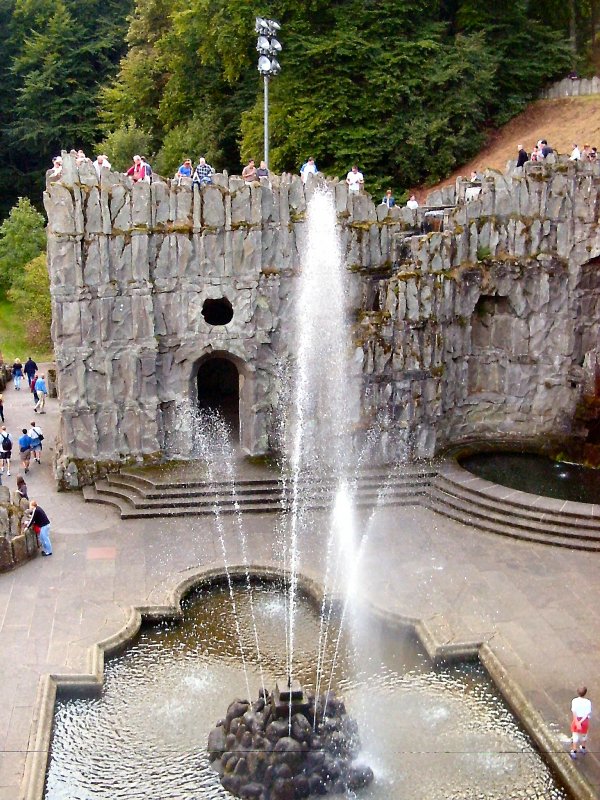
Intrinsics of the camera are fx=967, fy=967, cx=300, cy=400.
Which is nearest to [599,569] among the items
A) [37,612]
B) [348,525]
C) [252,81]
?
[348,525]

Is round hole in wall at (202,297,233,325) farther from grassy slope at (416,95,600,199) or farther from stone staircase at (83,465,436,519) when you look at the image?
grassy slope at (416,95,600,199)

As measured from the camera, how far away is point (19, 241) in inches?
1912

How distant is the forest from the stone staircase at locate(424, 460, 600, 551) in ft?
61.2

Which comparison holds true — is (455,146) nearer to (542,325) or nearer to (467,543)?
(542,325)

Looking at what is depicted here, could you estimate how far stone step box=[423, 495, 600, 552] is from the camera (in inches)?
845

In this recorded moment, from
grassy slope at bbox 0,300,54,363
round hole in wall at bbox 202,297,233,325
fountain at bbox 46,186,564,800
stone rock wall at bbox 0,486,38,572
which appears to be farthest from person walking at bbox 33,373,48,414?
fountain at bbox 46,186,564,800

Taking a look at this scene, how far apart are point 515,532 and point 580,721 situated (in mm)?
8302

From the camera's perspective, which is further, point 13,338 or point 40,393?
point 13,338

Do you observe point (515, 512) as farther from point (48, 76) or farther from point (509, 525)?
point (48, 76)

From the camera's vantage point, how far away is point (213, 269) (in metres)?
25.0

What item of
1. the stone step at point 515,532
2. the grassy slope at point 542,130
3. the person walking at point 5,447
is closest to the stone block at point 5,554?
the person walking at point 5,447

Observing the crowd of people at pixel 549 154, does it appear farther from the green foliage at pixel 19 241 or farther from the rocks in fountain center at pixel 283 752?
the green foliage at pixel 19 241

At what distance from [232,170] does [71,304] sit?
23.2 m

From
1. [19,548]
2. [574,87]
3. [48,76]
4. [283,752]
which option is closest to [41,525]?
[19,548]
